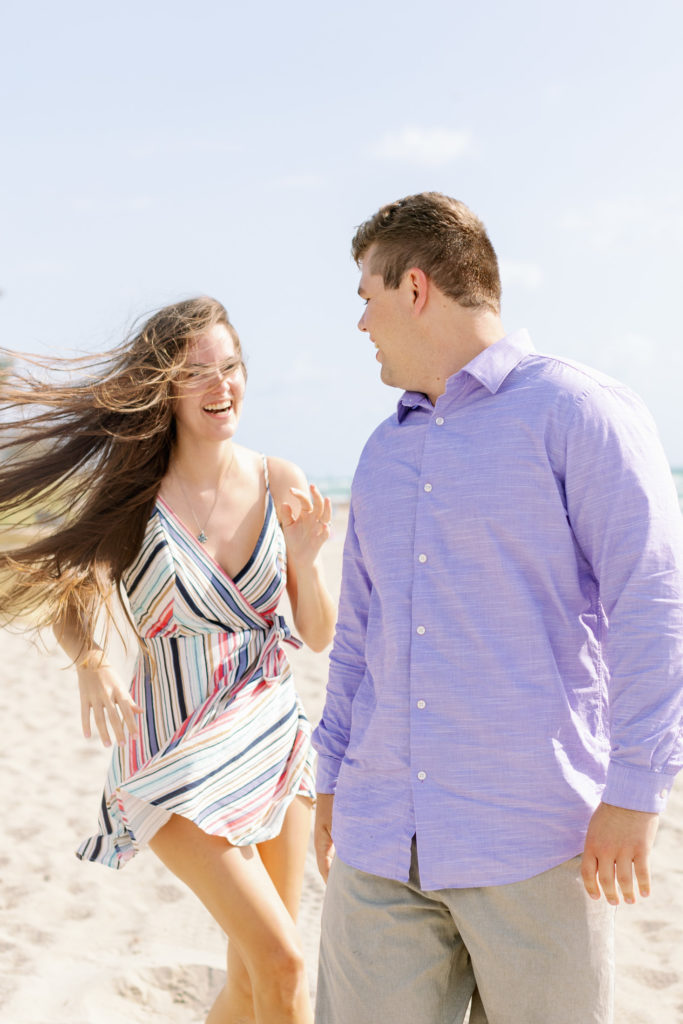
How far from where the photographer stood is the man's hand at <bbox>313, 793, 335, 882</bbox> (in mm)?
2650

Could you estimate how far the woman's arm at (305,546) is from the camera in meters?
3.37

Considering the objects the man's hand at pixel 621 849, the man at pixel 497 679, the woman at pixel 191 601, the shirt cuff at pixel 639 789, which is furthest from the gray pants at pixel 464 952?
the woman at pixel 191 601

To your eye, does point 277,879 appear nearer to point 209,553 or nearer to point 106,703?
point 106,703

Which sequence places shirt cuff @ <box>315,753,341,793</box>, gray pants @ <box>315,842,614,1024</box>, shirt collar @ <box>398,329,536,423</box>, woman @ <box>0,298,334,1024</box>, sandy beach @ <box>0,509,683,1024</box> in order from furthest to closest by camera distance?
sandy beach @ <box>0,509,683,1024</box> → woman @ <box>0,298,334,1024</box> → shirt cuff @ <box>315,753,341,793</box> → shirt collar @ <box>398,329,536,423</box> → gray pants @ <box>315,842,614,1024</box>

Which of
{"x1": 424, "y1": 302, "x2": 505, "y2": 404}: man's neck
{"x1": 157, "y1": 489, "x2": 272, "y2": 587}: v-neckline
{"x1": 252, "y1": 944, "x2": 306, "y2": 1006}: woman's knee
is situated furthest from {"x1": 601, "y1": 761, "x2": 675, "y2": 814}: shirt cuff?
{"x1": 157, "y1": 489, "x2": 272, "y2": 587}: v-neckline

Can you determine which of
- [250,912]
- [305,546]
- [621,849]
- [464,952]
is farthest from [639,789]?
[305,546]

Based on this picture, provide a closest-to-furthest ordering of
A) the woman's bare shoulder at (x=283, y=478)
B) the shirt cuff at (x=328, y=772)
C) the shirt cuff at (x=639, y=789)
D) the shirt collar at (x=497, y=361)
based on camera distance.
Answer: the shirt cuff at (x=639, y=789) < the shirt collar at (x=497, y=361) < the shirt cuff at (x=328, y=772) < the woman's bare shoulder at (x=283, y=478)

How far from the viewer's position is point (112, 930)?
460 cm

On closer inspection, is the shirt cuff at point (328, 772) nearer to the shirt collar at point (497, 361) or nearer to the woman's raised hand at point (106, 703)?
the woman's raised hand at point (106, 703)

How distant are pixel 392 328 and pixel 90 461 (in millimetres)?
1610

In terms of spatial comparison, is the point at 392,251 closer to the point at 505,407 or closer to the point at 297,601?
the point at 505,407

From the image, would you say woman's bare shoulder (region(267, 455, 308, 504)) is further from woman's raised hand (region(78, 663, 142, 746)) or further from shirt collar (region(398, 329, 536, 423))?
shirt collar (region(398, 329, 536, 423))

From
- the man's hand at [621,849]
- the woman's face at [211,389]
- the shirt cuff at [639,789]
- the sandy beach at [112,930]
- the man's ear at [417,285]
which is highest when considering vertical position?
the man's ear at [417,285]

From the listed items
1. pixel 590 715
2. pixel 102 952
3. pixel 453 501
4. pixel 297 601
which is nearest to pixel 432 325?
pixel 453 501
